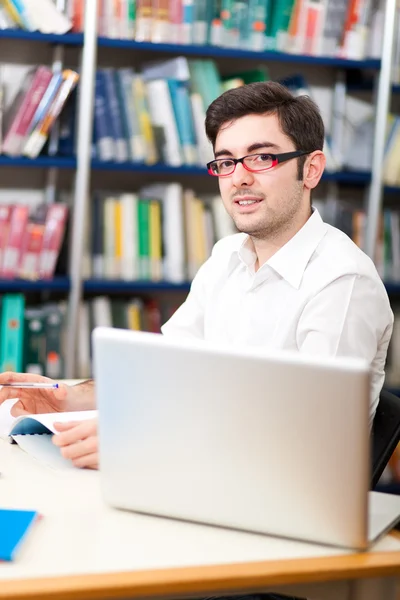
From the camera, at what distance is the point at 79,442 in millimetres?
1373

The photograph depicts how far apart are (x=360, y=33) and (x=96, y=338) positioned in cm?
262

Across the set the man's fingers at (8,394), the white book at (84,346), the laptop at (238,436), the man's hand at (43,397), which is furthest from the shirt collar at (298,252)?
the white book at (84,346)

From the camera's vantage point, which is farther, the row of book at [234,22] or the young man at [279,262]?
the row of book at [234,22]

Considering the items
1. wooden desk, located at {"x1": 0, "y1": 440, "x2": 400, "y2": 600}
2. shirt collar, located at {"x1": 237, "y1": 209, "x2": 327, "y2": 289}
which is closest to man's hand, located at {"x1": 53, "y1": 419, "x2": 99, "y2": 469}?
wooden desk, located at {"x1": 0, "y1": 440, "x2": 400, "y2": 600}

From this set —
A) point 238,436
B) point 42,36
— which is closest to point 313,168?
point 238,436

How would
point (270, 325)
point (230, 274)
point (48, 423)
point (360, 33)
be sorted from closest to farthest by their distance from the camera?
point (48, 423) → point (270, 325) → point (230, 274) → point (360, 33)

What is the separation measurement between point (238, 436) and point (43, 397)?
2.29 feet

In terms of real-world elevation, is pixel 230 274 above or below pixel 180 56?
below

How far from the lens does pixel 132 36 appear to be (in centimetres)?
310

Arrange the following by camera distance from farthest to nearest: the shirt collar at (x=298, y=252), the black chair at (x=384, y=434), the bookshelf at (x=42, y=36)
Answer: the bookshelf at (x=42, y=36)
the shirt collar at (x=298, y=252)
the black chair at (x=384, y=434)

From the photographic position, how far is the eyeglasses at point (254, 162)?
6.01ft

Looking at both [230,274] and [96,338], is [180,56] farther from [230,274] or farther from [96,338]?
[96,338]

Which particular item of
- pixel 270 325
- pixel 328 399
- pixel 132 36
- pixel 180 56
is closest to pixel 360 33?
pixel 180 56

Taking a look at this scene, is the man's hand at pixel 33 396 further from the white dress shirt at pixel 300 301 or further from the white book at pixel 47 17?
the white book at pixel 47 17
